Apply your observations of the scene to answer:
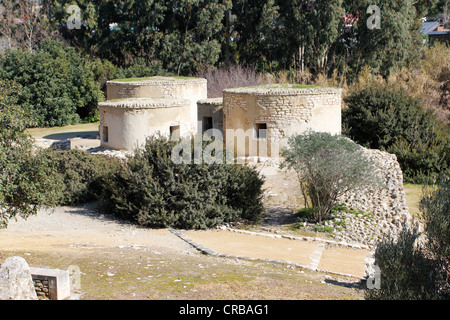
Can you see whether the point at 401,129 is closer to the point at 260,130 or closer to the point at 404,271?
the point at 260,130

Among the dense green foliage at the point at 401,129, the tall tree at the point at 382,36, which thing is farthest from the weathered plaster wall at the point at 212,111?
the tall tree at the point at 382,36

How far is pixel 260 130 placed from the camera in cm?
2159

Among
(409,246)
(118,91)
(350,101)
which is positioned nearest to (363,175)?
(409,246)

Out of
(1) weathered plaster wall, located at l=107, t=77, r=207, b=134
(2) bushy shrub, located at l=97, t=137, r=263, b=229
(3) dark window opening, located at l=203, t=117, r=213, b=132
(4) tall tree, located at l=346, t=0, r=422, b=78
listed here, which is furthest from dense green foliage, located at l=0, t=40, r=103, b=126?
(2) bushy shrub, located at l=97, t=137, r=263, b=229

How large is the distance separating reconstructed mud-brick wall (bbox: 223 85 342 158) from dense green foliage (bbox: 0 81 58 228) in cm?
1150

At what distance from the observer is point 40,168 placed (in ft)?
34.7

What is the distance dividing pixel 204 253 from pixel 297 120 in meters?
9.42

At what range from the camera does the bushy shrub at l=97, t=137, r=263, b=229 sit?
51.8 feet

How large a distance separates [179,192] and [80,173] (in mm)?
4325

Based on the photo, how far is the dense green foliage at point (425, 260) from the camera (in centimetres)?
865

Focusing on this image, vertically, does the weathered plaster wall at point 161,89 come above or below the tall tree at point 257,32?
below

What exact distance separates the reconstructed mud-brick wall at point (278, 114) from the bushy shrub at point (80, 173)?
561cm

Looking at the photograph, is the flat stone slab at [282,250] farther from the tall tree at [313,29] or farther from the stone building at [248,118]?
the tall tree at [313,29]

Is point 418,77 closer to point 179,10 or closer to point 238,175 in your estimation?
point 179,10
